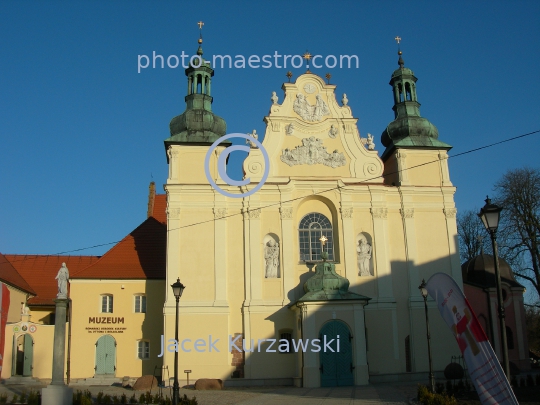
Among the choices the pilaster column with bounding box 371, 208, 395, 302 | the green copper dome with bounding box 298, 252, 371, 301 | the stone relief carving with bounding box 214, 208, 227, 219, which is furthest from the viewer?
the stone relief carving with bounding box 214, 208, 227, 219

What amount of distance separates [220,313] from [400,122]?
13.3 m

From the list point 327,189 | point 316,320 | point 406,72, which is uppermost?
point 406,72

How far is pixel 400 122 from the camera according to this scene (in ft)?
100.0

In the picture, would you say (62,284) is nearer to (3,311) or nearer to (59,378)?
(59,378)

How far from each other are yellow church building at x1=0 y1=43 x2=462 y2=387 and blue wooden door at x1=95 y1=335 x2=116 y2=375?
0.20 ft

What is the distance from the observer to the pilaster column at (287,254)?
2697cm

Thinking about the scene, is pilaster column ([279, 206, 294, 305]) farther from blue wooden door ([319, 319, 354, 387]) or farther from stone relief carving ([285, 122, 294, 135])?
stone relief carving ([285, 122, 294, 135])

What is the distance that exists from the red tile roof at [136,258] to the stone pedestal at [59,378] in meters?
11.3

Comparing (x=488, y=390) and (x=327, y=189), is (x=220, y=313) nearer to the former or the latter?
(x=327, y=189)

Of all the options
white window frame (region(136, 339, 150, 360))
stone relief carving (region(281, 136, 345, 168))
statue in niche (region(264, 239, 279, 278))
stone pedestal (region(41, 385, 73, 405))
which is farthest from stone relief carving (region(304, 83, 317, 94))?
stone pedestal (region(41, 385, 73, 405))

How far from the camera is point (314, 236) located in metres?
28.5

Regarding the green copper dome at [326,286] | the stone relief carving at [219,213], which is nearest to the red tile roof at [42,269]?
the stone relief carving at [219,213]

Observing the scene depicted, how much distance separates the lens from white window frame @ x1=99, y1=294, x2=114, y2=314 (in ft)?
94.1

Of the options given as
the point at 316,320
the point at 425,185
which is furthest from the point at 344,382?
the point at 425,185
